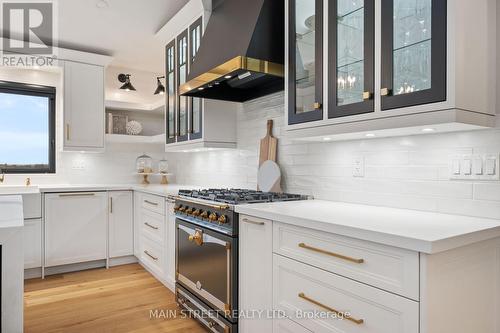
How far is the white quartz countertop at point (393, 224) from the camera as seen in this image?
110 cm

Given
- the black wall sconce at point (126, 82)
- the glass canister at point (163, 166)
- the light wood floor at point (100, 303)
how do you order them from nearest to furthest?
the light wood floor at point (100, 303)
the black wall sconce at point (126, 82)
the glass canister at point (163, 166)

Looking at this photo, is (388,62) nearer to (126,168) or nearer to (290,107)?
(290,107)

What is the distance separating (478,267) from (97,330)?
2295mm

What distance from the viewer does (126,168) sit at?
14.3 ft

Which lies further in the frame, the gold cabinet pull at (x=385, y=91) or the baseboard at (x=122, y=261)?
the baseboard at (x=122, y=261)

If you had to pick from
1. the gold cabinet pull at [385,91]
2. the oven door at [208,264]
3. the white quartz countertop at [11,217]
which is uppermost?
the gold cabinet pull at [385,91]

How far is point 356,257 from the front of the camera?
1294 millimetres

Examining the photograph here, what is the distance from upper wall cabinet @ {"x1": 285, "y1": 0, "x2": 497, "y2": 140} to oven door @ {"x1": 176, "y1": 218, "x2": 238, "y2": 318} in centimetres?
86

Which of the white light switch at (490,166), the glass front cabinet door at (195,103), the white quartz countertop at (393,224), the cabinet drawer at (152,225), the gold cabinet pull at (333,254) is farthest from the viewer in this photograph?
the cabinet drawer at (152,225)

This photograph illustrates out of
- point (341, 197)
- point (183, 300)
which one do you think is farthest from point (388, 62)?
point (183, 300)

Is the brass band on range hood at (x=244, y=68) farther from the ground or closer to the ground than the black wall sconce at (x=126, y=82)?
closer to the ground

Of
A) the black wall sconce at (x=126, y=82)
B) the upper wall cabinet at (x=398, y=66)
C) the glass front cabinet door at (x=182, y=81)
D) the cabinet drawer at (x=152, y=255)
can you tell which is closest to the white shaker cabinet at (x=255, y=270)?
the upper wall cabinet at (x=398, y=66)

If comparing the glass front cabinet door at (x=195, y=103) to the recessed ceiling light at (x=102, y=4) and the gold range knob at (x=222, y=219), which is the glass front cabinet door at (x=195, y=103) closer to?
the recessed ceiling light at (x=102, y=4)

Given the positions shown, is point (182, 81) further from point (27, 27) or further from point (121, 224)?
point (121, 224)
